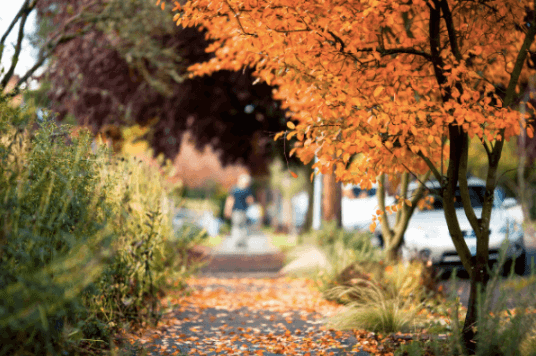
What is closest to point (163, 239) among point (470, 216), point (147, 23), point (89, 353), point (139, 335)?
point (139, 335)

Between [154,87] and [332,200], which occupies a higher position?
[154,87]

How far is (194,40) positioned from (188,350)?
22.3 feet

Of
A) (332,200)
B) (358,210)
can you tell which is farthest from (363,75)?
(358,210)

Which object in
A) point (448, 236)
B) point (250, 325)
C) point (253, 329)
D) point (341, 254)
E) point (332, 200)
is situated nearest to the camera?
point (253, 329)

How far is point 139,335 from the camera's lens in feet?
13.0

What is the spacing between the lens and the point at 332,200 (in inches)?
394

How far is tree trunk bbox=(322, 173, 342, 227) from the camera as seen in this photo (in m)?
9.92

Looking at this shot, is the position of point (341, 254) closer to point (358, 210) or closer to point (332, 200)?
point (332, 200)

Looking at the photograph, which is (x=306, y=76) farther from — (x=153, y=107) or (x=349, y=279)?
(x=153, y=107)

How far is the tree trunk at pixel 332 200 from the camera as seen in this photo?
992cm

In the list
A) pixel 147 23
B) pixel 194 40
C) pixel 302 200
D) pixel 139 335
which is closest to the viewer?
pixel 139 335

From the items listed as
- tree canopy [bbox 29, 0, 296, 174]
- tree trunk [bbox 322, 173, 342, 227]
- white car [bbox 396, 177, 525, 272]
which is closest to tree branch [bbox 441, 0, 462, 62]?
white car [bbox 396, 177, 525, 272]

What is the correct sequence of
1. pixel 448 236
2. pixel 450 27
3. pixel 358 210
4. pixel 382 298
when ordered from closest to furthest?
1. pixel 450 27
2. pixel 382 298
3. pixel 448 236
4. pixel 358 210

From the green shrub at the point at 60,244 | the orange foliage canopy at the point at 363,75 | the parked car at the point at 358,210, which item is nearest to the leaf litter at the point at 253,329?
the green shrub at the point at 60,244
